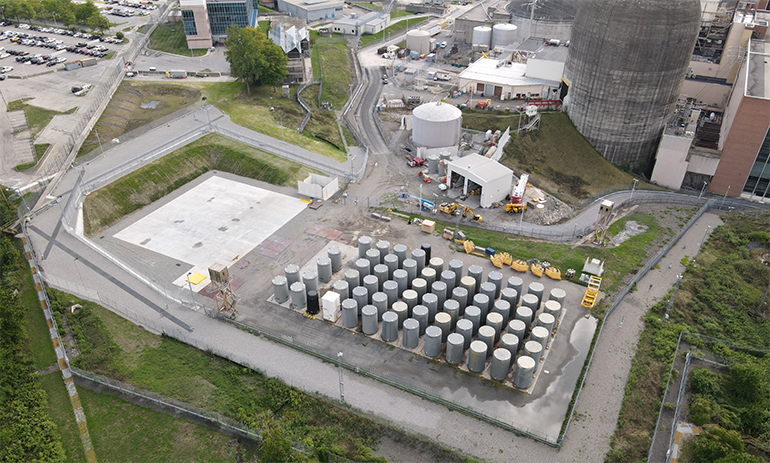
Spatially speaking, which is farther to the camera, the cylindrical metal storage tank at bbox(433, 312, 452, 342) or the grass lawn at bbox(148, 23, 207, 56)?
the grass lawn at bbox(148, 23, 207, 56)

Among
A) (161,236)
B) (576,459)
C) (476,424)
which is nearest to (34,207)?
(161,236)

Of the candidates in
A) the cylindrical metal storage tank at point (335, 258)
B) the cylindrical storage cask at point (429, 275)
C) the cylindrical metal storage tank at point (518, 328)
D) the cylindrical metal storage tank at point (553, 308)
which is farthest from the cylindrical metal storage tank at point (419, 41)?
the cylindrical metal storage tank at point (518, 328)

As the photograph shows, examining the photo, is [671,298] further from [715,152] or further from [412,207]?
[715,152]

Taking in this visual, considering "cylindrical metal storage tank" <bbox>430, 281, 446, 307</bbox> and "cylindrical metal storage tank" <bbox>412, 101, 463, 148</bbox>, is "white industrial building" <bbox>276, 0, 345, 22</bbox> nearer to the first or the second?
"cylindrical metal storage tank" <bbox>412, 101, 463, 148</bbox>

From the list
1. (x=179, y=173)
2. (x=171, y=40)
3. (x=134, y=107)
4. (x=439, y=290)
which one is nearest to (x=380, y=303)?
(x=439, y=290)

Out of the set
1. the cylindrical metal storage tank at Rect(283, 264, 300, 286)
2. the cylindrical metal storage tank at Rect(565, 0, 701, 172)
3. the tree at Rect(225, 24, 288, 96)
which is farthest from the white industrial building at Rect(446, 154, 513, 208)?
the tree at Rect(225, 24, 288, 96)
